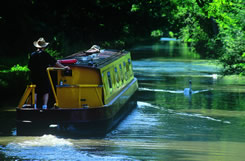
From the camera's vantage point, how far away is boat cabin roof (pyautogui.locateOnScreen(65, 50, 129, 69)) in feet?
48.8

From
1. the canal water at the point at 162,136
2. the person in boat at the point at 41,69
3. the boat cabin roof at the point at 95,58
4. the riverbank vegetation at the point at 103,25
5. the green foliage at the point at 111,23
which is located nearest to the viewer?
the canal water at the point at 162,136

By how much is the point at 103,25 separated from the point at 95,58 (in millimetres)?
34540

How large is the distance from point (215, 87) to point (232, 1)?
19.0 ft

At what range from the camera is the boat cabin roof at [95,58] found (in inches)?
585

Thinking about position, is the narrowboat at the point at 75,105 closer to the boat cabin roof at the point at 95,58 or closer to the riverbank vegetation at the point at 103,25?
the boat cabin roof at the point at 95,58

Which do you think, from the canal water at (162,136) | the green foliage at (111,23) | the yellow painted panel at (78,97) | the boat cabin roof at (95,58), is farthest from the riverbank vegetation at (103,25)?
the yellow painted panel at (78,97)

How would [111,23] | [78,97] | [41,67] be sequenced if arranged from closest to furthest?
[41,67] < [78,97] < [111,23]

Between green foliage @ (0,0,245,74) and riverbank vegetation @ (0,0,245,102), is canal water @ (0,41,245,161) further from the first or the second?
green foliage @ (0,0,245,74)

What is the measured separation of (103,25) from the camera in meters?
51.2

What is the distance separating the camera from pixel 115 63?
17.8m

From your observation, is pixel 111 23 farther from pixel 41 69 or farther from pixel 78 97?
pixel 41 69

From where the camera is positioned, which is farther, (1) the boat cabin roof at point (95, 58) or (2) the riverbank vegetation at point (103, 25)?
(2) the riverbank vegetation at point (103, 25)

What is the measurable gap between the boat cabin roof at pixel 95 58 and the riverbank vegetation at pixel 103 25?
13.7 ft

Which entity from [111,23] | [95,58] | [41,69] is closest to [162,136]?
[41,69]
